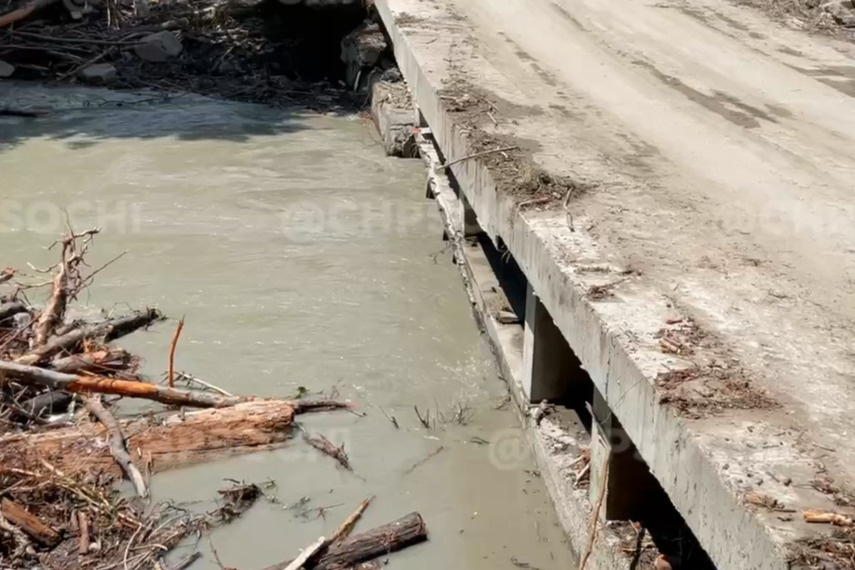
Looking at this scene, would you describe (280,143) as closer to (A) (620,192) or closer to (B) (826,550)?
(A) (620,192)

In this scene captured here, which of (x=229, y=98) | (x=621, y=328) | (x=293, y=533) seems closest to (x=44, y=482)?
(x=293, y=533)

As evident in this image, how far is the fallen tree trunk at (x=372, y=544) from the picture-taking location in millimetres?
5078

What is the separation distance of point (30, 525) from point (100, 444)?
0.82 m

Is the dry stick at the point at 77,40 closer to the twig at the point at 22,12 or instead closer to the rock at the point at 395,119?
the twig at the point at 22,12

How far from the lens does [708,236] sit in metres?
4.93

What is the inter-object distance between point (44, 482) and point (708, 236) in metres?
3.48

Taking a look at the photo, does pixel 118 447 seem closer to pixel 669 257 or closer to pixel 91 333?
pixel 91 333

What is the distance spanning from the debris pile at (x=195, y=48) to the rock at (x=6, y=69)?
1cm

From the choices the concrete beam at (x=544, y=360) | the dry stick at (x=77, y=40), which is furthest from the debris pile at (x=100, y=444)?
the dry stick at (x=77, y=40)

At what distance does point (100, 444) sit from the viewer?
591 centimetres

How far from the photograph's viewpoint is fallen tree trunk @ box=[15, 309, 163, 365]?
6.47m

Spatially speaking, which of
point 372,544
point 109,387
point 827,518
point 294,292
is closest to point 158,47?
point 294,292

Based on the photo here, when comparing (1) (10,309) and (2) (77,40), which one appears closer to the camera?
(1) (10,309)

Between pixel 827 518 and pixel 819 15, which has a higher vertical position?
pixel 819 15
